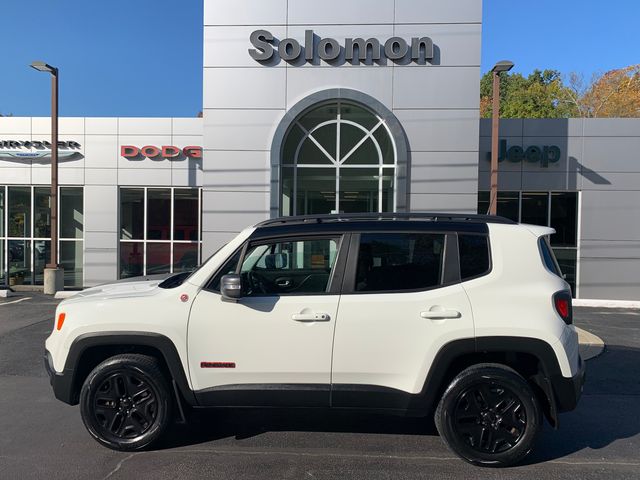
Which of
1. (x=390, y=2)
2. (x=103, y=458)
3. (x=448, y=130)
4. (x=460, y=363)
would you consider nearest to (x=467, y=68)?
→ (x=448, y=130)

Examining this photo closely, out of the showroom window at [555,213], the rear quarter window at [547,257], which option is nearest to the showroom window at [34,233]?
the showroom window at [555,213]

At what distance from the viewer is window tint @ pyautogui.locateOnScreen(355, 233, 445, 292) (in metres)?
3.78

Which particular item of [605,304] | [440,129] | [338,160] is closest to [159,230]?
[338,160]

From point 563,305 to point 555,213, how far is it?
12030 millimetres

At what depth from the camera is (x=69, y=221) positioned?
16078 mm

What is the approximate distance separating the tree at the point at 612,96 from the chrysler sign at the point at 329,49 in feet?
104

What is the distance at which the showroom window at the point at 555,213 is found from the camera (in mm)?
14375

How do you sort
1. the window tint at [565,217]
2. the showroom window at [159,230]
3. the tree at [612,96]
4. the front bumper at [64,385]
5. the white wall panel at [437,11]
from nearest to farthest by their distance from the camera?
1. the front bumper at [64,385]
2. the white wall panel at [437,11]
3. the window tint at [565,217]
4. the showroom window at [159,230]
5. the tree at [612,96]

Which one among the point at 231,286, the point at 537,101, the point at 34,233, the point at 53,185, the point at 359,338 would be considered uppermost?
the point at 537,101

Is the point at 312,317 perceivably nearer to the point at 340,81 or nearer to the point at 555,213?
the point at 340,81

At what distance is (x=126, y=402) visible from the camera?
3.90 metres

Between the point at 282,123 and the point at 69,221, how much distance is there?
8677 millimetres

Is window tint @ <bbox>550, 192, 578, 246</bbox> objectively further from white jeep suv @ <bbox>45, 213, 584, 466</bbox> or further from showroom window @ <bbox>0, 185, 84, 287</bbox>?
showroom window @ <bbox>0, 185, 84, 287</bbox>

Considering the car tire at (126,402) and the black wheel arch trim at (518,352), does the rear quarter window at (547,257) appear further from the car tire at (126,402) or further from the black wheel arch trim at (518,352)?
the car tire at (126,402)
